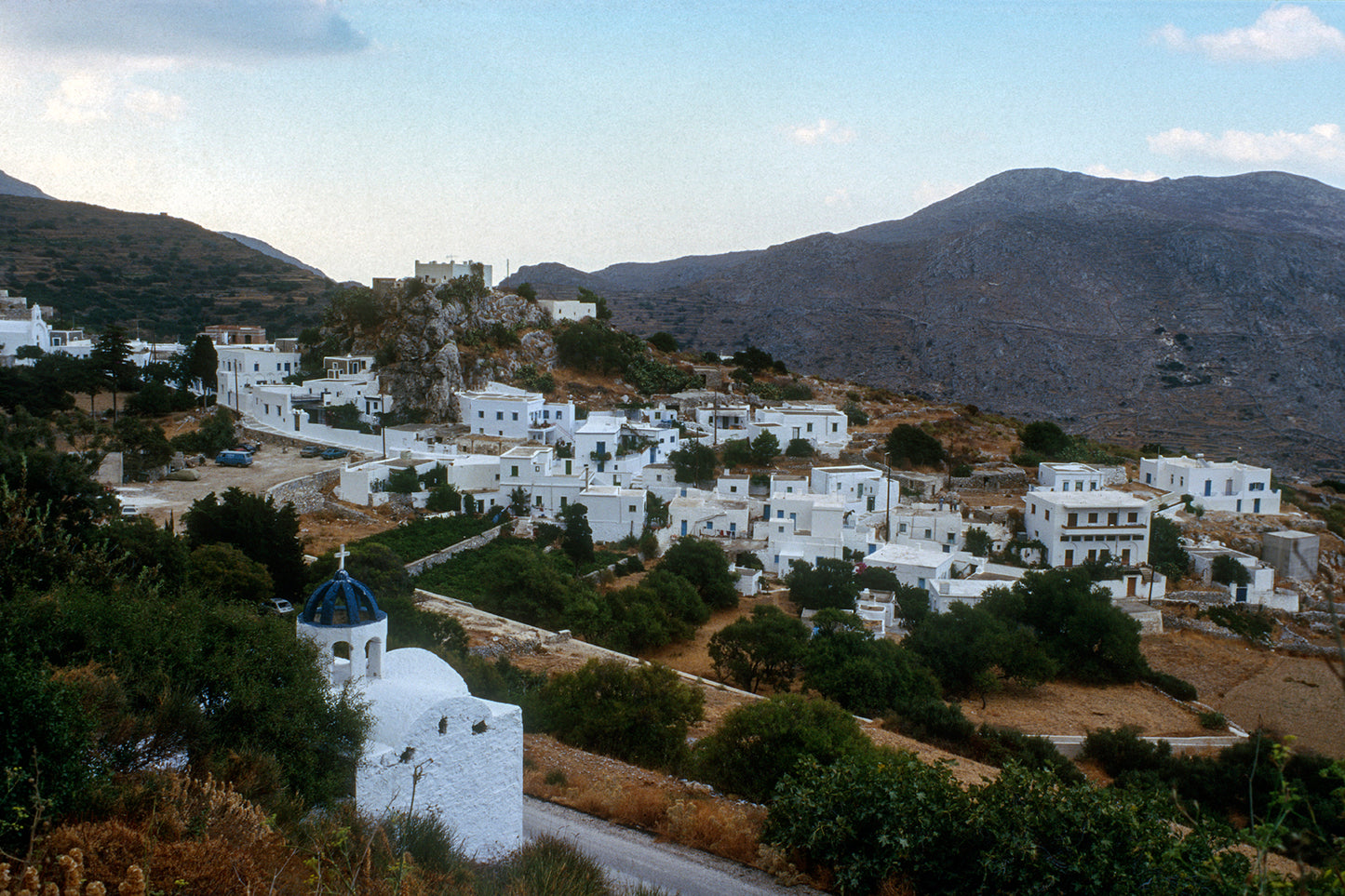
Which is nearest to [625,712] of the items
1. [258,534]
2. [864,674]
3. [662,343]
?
[864,674]

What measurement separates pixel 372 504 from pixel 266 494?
3076 mm

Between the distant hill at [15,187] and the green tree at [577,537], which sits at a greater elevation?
the distant hill at [15,187]

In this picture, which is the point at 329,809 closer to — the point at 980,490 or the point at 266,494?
the point at 266,494

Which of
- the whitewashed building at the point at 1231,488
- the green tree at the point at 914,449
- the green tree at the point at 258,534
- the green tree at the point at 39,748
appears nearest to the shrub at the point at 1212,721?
the whitewashed building at the point at 1231,488

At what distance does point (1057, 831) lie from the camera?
661 centimetres

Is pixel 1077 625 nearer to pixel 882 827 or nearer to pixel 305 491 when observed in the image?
pixel 882 827

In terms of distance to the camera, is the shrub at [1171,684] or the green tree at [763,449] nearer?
the shrub at [1171,684]

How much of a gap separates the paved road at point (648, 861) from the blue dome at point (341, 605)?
251cm

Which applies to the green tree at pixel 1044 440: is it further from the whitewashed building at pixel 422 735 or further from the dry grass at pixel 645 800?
the whitewashed building at pixel 422 735

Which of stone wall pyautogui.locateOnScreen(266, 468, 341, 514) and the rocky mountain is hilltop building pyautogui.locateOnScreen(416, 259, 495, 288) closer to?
stone wall pyautogui.locateOnScreen(266, 468, 341, 514)

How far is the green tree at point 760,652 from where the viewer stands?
1784cm

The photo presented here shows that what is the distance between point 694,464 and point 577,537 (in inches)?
312

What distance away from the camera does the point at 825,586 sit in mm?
22766

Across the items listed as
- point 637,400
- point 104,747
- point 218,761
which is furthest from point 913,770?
point 637,400
